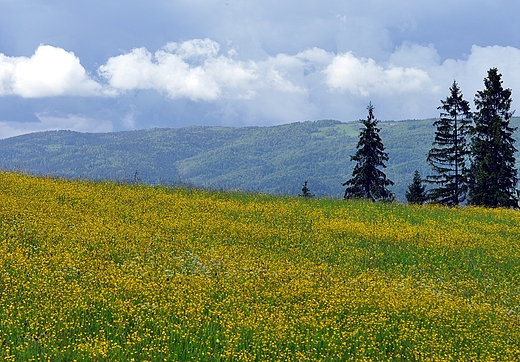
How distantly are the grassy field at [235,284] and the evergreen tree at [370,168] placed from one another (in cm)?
2668

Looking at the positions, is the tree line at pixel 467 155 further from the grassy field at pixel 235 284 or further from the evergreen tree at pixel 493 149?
the grassy field at pixel 235 284

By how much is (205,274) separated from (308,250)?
4.68 m

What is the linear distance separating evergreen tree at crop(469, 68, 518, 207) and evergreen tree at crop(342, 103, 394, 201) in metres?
7.50

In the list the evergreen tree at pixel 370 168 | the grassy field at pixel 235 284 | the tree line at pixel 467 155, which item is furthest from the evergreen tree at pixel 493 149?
the grassy field at pixel 235 284

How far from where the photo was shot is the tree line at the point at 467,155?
136 ft

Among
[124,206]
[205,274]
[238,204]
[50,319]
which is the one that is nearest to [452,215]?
[238,204]

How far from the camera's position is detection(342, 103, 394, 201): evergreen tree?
4600 cm

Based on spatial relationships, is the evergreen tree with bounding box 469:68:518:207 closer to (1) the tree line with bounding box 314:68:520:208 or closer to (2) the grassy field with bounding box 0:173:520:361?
(1) the tree line with bounding box 314:68:520:208

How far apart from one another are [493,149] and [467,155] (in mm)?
4699

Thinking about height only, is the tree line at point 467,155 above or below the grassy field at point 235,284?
above

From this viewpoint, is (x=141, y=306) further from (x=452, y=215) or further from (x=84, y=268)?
(x=452, y=215)

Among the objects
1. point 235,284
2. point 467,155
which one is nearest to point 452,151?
point 467,155

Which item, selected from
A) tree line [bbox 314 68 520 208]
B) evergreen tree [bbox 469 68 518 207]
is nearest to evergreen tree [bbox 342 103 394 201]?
tree line [bbox 314 68 520 208]

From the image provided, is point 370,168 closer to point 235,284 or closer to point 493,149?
point 493,149
